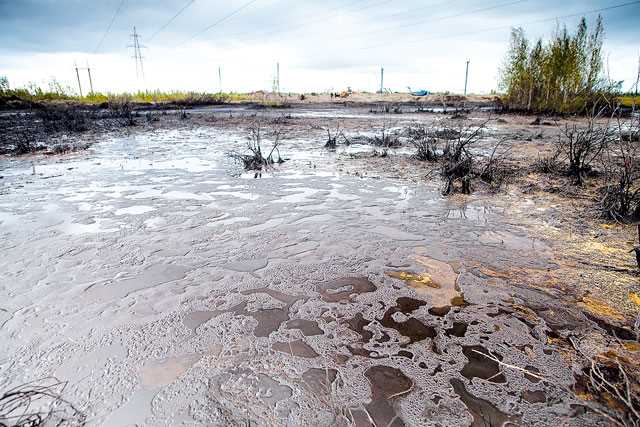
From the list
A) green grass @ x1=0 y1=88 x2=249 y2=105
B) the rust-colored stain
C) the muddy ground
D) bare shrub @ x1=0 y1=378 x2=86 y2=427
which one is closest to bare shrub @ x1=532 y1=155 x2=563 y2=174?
the muddy ground

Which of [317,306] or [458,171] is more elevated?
[458,171]

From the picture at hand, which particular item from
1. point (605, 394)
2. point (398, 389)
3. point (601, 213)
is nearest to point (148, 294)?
point (398, 389)

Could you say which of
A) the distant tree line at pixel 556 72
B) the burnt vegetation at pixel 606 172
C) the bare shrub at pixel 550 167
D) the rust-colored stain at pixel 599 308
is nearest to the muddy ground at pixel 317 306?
the rust-colored stain at pixel 599 308

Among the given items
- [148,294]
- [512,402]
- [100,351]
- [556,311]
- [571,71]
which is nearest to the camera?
[512,402]

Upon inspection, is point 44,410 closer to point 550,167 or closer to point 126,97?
point 550,167

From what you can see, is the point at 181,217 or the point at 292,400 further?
the point at 181,217

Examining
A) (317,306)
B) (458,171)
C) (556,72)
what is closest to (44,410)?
(317,306)

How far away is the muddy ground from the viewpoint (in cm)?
196

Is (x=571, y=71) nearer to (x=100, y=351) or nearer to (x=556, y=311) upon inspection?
(x=556, y=311)

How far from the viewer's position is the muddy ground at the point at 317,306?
6.41 ft

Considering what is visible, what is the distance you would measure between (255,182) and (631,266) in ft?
17.0

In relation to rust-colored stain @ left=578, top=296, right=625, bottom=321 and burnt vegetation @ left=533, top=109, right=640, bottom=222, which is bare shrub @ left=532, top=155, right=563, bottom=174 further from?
rust-colored stain @ left=578, top=296, right=625, bottom=321

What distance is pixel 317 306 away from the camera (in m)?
2.85

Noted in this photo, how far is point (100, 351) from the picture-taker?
233cm
